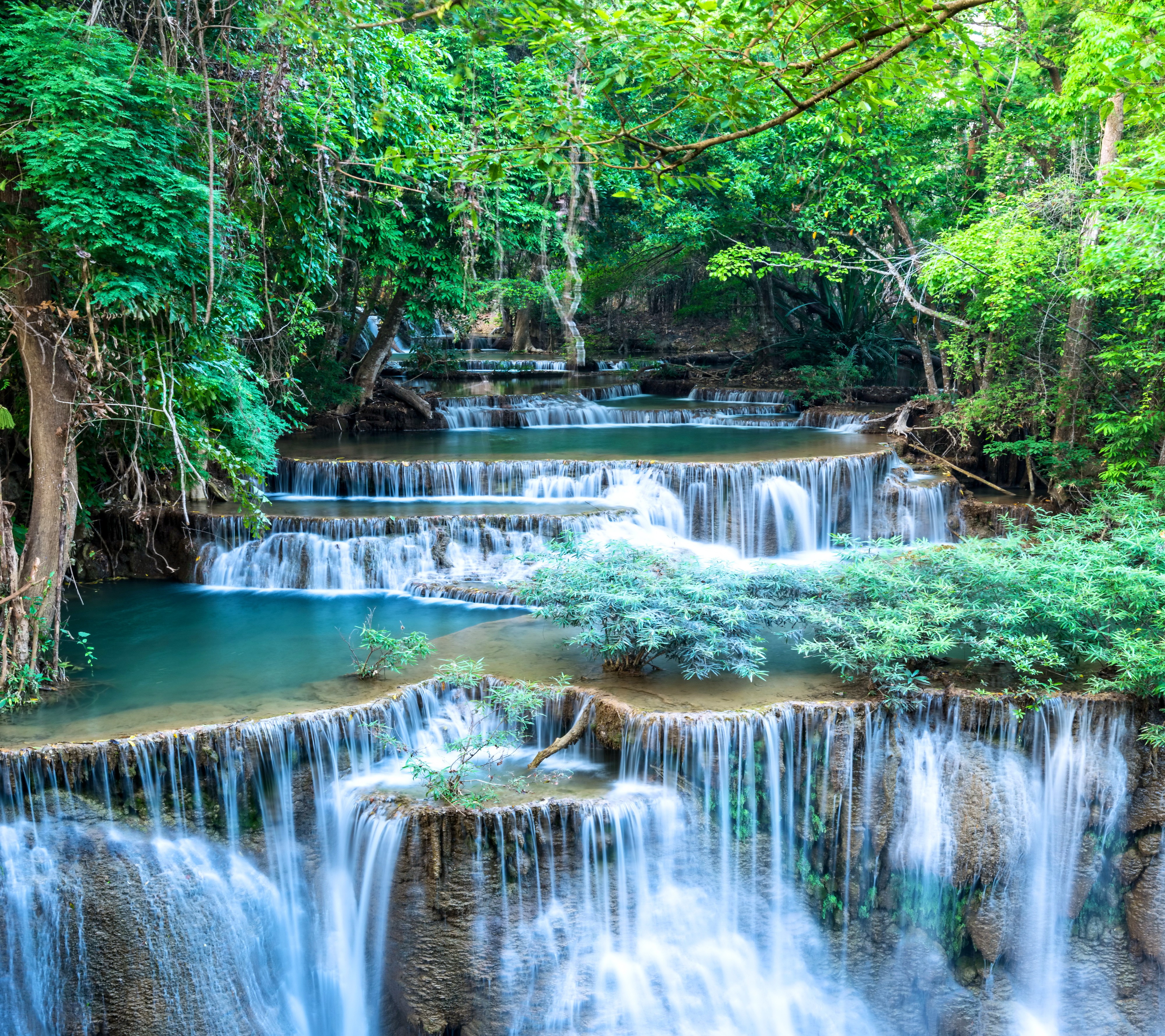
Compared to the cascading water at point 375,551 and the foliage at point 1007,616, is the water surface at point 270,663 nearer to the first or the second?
the cascading water at point 375,551

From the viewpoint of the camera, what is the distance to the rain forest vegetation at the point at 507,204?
409 cm

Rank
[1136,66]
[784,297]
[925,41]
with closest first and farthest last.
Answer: [925,41] < [1136,66] < [784,297]

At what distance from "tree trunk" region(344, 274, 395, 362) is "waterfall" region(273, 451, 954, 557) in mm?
4316

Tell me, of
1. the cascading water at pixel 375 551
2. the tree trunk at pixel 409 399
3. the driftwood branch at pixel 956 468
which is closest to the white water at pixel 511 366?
the tree trunk at pixel 409 399

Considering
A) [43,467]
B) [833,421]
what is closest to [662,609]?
[43,467]

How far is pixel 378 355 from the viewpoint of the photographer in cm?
A: 1761

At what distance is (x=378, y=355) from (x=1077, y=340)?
1185cm

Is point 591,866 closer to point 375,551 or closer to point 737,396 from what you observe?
point 375,551

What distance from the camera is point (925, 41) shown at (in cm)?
387

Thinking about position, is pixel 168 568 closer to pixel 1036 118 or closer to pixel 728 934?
pixel 728 934

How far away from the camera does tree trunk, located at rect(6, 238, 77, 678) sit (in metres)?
6.98

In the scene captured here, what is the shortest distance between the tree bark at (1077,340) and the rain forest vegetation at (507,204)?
0.16 feet

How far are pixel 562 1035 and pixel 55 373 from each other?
6138 millimetres

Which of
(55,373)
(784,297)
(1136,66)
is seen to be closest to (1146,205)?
(1136,66)
